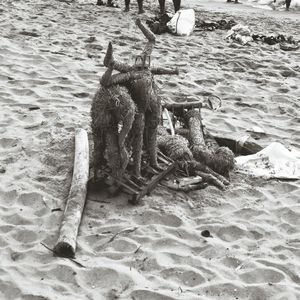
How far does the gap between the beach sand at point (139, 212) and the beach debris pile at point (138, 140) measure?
186 mm

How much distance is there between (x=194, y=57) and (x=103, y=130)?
502cm

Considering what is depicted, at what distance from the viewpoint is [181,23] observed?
10352 millimetres

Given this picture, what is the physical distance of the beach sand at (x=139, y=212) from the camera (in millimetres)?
3383

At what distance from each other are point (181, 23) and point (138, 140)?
6592 millimetres

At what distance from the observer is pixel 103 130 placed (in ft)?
13.7

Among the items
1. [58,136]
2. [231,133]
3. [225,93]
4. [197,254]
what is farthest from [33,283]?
[225,93]

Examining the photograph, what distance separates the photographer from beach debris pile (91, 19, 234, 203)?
4.04 meters

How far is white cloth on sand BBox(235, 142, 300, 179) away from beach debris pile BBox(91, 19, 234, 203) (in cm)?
33

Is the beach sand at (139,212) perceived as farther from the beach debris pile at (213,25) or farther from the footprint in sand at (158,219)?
the beach debris pile at (213,25)

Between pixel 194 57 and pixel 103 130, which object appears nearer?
pixel 103 130

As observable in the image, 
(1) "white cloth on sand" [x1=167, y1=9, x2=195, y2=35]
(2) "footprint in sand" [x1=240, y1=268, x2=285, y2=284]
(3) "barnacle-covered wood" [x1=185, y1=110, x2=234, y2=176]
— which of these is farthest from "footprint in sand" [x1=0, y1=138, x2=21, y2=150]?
(1) "white cloth on sand" [x1=167, y1=9, x2=195, y2=35]

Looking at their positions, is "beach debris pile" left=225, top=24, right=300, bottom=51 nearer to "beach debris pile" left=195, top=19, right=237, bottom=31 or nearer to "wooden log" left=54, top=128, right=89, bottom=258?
"beach debris pile" left=195, top=19, right=237, bottom=31

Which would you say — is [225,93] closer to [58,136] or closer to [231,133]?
[231,133]

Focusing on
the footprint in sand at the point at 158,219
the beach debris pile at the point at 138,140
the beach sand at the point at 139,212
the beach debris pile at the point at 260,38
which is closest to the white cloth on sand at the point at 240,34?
the beach debris pile at the point at 260,38
